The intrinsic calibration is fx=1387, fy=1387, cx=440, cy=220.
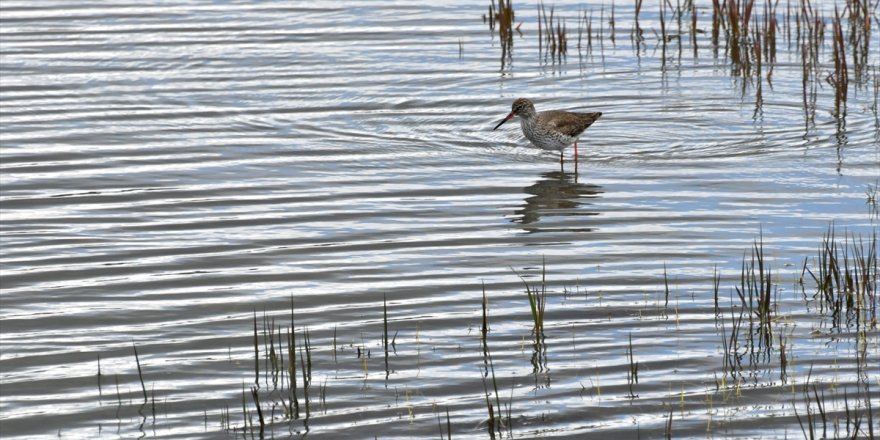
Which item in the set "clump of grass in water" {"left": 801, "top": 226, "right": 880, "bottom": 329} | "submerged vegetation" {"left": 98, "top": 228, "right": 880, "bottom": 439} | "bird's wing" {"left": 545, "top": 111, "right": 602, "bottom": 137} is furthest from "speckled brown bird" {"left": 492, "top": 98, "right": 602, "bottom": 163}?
"submerged vegetation" {"left": 98, "top": 228, "right": 880, "bottom": 439}

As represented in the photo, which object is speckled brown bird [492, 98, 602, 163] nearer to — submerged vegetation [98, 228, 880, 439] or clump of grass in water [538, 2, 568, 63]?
clump of grass in water [538, 2, 568, 63]

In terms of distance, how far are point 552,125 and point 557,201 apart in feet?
4.70

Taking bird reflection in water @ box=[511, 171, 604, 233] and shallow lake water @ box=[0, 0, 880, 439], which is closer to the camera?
shallow lake water @ box=[0, 0, 880, 439]

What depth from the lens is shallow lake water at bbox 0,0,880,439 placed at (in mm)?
6727

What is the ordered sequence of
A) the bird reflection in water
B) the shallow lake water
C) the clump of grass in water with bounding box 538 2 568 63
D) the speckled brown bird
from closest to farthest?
1. the shallow lake water
2. the bird reflection in water
3. the speckled brown bird
4. the clump of grass in water with bounding box 538 2 568 63

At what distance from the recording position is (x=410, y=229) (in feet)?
33.5

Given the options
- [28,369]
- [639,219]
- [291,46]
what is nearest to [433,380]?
[28,369]

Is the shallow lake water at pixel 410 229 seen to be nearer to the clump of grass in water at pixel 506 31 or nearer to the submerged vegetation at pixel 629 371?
the submerged vegetation at pixel 629 371

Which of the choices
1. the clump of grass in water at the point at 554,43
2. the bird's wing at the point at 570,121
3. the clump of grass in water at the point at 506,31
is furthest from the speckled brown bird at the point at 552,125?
the clump of grass in water at the point at 506,31

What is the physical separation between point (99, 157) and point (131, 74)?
3.48 m

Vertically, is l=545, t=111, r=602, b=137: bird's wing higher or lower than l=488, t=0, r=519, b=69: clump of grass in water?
lower

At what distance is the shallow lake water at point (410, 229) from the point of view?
22.1 ft

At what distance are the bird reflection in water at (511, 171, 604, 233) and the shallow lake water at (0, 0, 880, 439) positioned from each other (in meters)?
0.04

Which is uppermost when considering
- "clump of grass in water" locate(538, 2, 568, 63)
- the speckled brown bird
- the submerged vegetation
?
"clump of grass in water" locate(538, 2, 568, 63)
